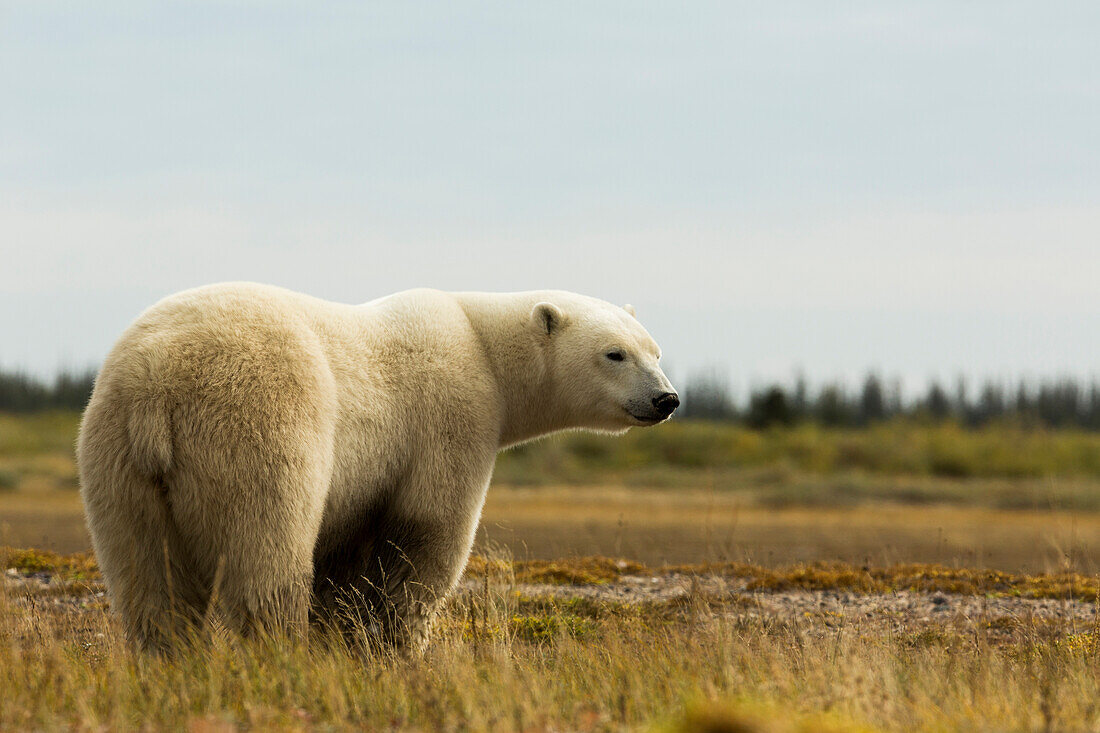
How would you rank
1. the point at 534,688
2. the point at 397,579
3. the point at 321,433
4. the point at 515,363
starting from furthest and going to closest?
the point at 515,363
the point at 397,579
the point at 321,433
the point at 534,688

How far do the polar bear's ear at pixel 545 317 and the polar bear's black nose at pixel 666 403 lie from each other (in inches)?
33.8

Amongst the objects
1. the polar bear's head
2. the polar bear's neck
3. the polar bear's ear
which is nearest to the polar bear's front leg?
the polar bear's neck

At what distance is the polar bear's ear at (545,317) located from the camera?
22.8ft

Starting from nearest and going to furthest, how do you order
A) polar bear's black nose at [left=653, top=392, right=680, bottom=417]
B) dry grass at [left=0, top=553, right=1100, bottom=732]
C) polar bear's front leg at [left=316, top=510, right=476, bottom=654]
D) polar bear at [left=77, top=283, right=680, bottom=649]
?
dry grass at [left=0, top=553, right=1100, bottom=732] → polar bear at [left=77, top=283, right=680, bottom=649] → polar bear's front leg at [left=316, top=510, right=476, bottom=654] → polar bear's black nose at [left=653, top=392, right=680, bottom=417]

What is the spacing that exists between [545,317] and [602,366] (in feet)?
1.68

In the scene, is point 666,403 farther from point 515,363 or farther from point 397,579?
point 397,579

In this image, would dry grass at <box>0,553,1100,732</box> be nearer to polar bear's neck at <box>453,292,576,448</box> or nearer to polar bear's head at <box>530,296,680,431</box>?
polar bear's neck at <box>453,292,576,448</box>

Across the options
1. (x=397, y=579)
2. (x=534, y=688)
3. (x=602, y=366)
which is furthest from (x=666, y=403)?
(x=534, y=688)

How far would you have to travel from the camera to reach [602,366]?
6980 millimetres

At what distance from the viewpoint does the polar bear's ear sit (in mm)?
6961

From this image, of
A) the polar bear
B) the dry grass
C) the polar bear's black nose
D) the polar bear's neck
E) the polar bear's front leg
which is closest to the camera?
the dry grass

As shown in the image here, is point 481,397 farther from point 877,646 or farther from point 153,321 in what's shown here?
point 877,646

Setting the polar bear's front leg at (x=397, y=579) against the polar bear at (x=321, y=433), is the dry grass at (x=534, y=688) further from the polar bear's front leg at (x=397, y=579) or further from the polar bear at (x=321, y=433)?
the polar bear at (x=321, y=433)

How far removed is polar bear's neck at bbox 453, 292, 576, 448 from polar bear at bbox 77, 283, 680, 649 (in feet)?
0.04
